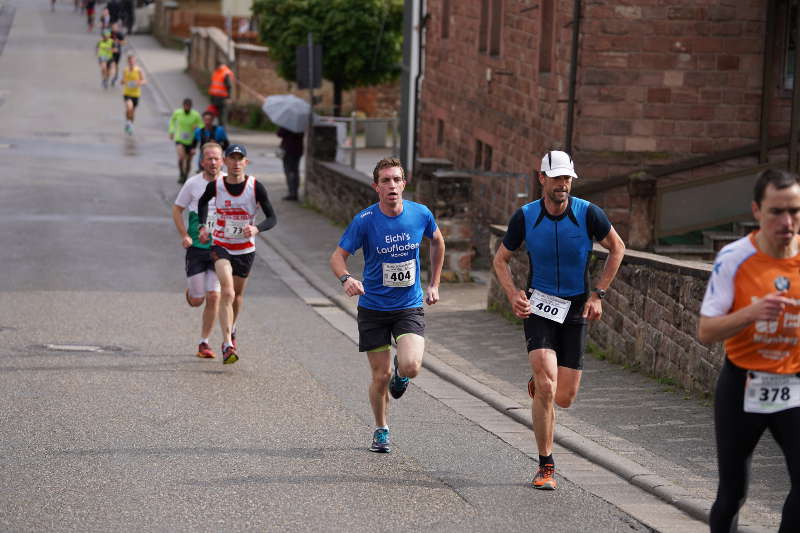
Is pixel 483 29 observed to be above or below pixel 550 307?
above

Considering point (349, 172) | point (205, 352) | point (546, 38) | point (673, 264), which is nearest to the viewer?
point (673, 264)

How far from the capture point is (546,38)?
21172 mm

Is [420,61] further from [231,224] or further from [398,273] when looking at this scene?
[398,273]

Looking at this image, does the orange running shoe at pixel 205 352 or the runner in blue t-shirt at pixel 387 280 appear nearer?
the runner in blue t-shirt at pixel 387 280

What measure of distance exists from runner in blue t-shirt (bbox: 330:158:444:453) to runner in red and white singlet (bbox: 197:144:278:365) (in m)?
3.07

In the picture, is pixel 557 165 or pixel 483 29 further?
pixel 483 29

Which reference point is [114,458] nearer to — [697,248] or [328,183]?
[697,248]

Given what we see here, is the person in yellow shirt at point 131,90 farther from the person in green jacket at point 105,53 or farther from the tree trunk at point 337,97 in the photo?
the person in green jacket at point 105,53

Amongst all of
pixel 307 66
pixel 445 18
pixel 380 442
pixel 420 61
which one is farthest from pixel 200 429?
pixel 420 61

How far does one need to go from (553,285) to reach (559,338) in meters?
0.33

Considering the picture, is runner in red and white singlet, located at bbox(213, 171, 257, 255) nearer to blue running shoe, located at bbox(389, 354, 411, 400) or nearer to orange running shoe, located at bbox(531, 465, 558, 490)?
blue running shoe, located at bbox(389, 354, 411, 400)

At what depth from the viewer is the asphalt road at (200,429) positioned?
24.8 ft

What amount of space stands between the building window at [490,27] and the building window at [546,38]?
8.74 feet

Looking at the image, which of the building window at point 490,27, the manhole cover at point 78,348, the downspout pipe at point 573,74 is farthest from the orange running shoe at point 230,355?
the building window at point 490,27
